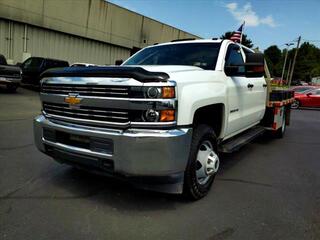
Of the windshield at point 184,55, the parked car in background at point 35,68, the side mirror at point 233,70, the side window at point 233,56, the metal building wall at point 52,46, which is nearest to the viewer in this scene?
the side mirror at point 233,70

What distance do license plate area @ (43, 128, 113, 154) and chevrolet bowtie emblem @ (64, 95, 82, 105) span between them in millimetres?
349

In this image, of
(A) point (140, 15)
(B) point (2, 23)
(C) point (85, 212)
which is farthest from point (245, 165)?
(A) point (140, 15)

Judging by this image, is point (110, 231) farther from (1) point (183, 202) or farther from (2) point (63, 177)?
(2) point (63, 177)

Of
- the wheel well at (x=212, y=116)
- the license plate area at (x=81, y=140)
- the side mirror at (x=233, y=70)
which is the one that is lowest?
the license plate area at (x=81, y=140)

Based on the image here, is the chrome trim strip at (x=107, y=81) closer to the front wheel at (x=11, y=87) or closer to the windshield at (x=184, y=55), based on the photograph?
the windshield at (x=184, y=55)

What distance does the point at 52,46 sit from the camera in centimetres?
2422

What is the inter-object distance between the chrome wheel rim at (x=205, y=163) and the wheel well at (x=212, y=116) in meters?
0.30

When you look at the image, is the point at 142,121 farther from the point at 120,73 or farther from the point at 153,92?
the point at 120,73

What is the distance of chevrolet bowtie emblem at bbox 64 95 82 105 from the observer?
12.0 feet

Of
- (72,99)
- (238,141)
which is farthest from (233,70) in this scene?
(72,99)

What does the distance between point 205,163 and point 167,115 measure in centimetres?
106

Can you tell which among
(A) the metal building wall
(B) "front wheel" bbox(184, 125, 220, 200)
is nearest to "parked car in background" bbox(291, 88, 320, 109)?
(A) the metal building wall

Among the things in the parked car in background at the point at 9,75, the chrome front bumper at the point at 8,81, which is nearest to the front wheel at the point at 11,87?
the parked car in background at the point at 9,75

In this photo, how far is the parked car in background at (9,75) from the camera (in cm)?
1466
